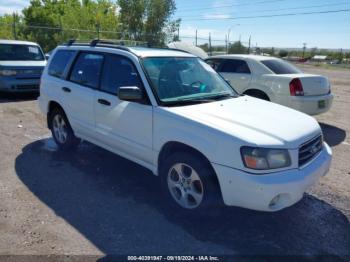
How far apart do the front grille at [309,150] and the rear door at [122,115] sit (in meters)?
1.64

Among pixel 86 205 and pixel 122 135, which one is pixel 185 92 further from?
pixel 86 205

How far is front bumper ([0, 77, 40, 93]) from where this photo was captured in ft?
34.1

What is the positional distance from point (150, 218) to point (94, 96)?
6.42 feet

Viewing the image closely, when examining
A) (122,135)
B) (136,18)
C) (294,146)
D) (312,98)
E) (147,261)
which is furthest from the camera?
(136,18)

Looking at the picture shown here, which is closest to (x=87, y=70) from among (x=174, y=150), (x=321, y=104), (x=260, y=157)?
(x=174, y=150)

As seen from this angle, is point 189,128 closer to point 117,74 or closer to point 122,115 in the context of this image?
point 122,115

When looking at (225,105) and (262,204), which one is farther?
(225,105)

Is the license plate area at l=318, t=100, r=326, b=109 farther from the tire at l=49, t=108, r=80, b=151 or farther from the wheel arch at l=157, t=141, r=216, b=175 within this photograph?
the tire at l=49, t=108, r=80, b=151

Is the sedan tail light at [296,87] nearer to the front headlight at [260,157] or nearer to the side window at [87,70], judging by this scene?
the side window at [87,70]

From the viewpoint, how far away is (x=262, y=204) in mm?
3301

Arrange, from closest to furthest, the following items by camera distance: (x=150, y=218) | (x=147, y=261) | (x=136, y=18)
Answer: (x=147, y=261) → (x=150, y=218) → (x=136, y=18)

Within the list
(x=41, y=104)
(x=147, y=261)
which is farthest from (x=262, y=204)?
(x=41, y=104)

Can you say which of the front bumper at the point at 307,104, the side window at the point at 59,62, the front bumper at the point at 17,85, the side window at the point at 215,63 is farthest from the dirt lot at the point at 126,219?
the front bumper at the point at 17,85

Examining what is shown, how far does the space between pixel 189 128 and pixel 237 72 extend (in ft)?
17.0
